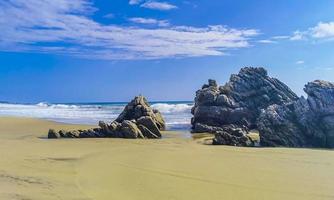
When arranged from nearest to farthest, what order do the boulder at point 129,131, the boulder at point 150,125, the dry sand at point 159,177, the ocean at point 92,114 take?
the dry sand at point 159,177 → the boulder at point 129,131 → the boulder at point 150,125 → the ocean at point 92,114

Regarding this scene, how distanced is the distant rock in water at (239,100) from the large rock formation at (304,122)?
30.7ft

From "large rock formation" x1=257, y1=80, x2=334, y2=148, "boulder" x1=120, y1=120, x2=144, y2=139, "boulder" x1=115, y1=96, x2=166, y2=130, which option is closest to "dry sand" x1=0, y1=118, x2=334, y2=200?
"large rock formation" x1=257, y1=80, x2=334, y2=148

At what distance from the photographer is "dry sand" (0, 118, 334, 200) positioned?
7.72m

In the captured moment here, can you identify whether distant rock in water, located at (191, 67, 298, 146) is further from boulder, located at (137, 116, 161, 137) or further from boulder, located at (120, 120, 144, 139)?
boulder, located at (120, 120, 144, 139)

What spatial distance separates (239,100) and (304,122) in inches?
604

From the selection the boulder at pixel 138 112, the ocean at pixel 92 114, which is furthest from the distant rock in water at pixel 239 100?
the boulder at pixel 138 112

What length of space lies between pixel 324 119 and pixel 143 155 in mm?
11317

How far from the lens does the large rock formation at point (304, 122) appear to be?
1989cm

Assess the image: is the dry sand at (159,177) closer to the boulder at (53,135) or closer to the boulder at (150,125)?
the boulder at (53,135)

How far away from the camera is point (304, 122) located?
67.4ft

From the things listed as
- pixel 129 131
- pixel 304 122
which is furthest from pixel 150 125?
pixel 304 122

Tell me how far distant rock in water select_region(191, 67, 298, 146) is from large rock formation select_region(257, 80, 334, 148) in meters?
9.34

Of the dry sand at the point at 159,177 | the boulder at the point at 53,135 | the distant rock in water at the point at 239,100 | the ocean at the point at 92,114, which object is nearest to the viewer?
the dry sand at the point at 159,177

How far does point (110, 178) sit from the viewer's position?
30.1 ft
